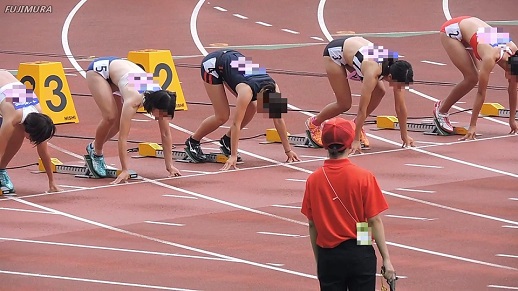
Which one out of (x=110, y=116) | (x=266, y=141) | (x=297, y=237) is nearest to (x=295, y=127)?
(x=266, y=141)

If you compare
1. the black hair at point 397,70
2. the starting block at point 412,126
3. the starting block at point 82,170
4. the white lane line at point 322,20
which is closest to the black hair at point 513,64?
the starting block at point 412,126

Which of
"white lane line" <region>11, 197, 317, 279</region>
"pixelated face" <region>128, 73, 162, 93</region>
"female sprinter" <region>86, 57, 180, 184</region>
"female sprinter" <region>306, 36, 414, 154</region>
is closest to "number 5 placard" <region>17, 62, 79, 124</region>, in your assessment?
"female sprinter" <region>86, 57, 180, 184</region>

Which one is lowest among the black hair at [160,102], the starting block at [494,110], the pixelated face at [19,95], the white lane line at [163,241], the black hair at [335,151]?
the white lane line at [163,241]

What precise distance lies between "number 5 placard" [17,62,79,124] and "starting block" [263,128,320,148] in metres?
3.18

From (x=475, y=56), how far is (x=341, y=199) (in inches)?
391

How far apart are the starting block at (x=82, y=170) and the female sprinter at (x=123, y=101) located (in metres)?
0.06

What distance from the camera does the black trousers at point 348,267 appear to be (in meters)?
8.07

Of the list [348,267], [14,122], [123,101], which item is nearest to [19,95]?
[14,122]

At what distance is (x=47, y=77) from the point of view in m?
19.2

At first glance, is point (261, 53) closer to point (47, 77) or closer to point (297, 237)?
point (47, 77)

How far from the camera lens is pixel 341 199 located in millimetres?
Answer: 8102

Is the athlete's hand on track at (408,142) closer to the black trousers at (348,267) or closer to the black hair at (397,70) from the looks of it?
the black hair at (397,70)

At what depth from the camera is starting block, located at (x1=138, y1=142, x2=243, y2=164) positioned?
1644 cm

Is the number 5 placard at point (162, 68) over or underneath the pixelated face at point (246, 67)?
underneath
